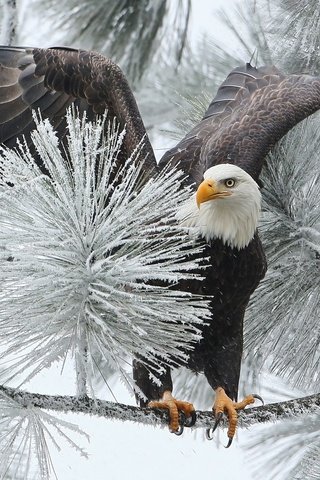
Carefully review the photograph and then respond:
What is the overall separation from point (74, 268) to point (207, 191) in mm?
585

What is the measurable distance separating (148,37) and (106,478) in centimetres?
135

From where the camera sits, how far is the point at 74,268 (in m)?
1.50

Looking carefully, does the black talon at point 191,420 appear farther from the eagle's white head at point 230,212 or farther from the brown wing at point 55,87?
the brown wing at point 55,87

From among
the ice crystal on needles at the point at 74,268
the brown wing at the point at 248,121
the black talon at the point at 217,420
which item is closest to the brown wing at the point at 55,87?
the brown wing at the point at 248,121

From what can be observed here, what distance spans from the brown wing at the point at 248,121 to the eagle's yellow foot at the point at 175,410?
526 mm

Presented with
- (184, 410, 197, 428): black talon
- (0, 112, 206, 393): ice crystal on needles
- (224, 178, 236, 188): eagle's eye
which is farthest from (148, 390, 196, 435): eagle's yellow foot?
(0, 112, 206, 393): ice crystal on needles

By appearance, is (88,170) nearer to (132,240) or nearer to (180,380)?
(132,240)

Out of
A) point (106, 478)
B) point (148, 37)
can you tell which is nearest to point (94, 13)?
point (148, 37)

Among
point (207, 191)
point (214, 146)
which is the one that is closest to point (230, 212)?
point (207, 191)

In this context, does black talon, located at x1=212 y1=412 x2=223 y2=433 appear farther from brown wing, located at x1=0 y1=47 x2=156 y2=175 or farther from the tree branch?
brown wing, located at x1=0 y1=47 x2=156 y2=175

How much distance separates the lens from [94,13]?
3369mm

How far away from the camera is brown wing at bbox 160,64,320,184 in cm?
247

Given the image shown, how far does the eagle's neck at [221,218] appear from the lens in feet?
7.09

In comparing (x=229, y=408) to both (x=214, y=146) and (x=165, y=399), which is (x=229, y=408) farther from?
(x=214, y=146)
